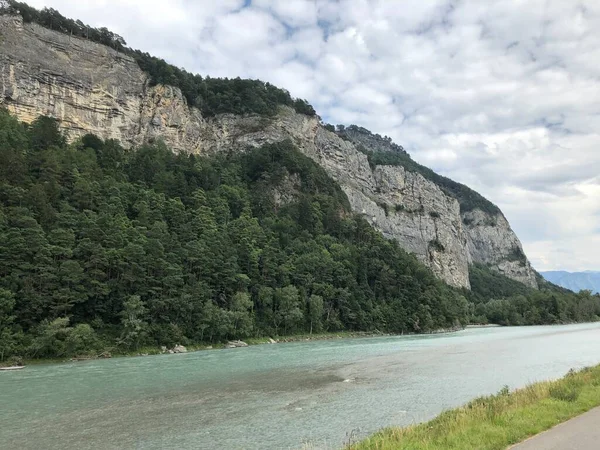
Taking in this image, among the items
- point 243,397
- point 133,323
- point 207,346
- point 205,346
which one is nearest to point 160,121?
point 207,346

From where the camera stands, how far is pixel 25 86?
3460 inches

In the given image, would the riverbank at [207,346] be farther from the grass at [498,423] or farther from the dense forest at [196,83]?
the dense forest at [196,83]

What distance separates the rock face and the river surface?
74.1 meters

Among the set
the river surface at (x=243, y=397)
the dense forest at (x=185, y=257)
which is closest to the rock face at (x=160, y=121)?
the dense forest at (x=185, y=257)

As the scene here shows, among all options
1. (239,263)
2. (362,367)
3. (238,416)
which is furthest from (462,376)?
(239,263)

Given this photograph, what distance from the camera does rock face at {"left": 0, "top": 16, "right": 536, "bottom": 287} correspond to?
296 feet

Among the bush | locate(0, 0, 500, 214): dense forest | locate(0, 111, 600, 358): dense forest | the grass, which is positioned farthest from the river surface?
locate(0, 0, 500, 214): dense forest

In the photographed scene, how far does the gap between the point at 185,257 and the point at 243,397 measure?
140 feet

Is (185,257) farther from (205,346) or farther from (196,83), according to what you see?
(196,83)

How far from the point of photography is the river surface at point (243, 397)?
50.8ft

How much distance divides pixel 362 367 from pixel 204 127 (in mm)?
104011

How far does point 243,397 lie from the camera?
72.3ft

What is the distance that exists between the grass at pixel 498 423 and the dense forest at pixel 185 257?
1557 inches

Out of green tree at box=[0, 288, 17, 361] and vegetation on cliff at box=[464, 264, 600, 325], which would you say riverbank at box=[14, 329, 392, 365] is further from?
vegetation on cliff at box=[464, 264, 600, 325]
